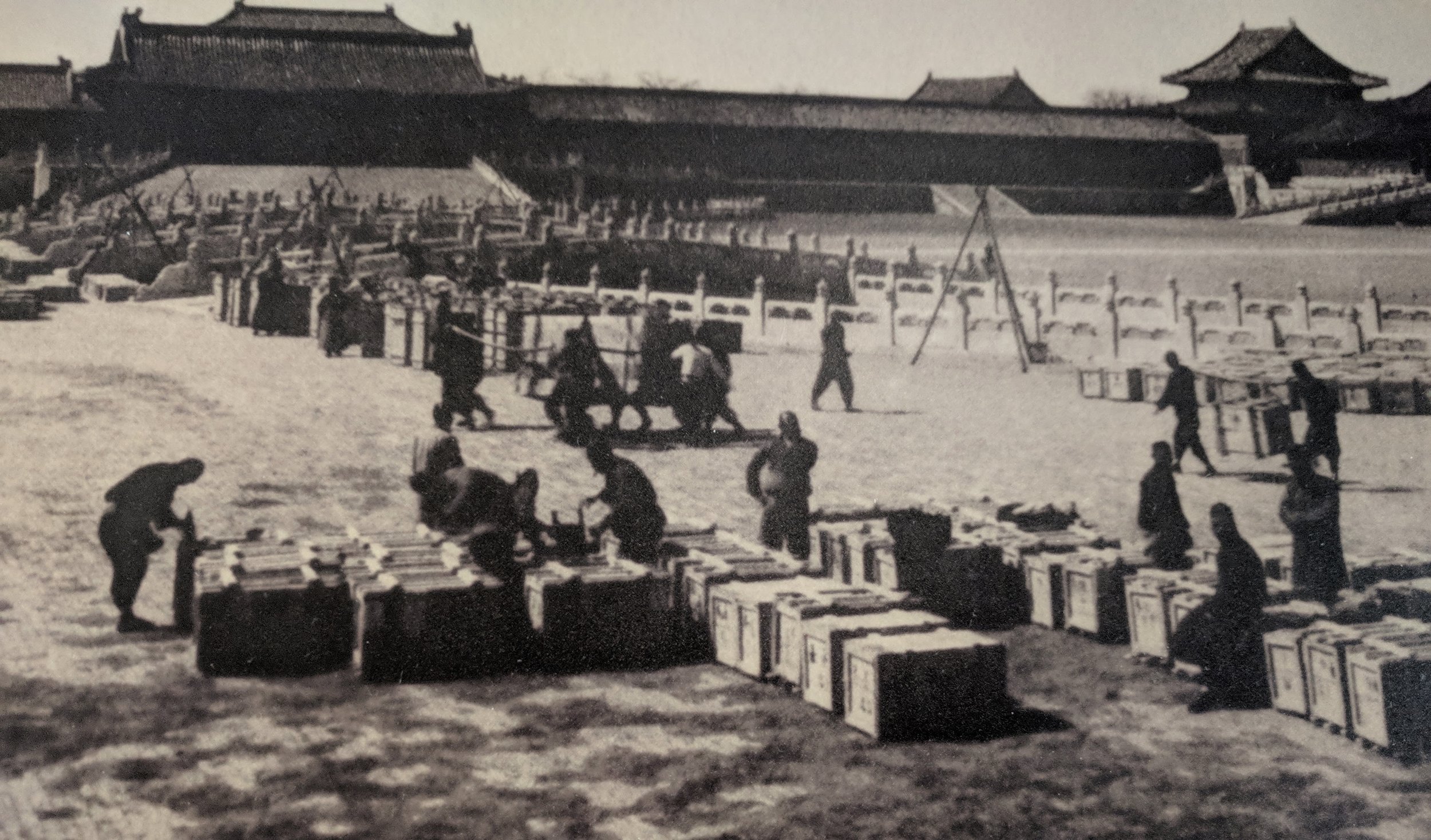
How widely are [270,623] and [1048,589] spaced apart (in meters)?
4.95

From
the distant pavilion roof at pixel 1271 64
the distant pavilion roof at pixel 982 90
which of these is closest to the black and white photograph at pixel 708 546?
the distant pavilion roof at pixel 1271 64

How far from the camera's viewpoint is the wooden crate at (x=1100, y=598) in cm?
847

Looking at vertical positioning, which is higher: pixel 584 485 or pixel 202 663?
pixel 584 485

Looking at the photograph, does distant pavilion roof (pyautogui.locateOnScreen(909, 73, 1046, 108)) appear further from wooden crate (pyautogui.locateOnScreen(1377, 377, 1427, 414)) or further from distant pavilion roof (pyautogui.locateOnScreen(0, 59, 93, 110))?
wooden crate (pyautogui.locateOnScreen(1377, 377, 1427, 414))

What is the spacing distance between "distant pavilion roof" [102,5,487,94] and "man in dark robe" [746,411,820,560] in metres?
31.5

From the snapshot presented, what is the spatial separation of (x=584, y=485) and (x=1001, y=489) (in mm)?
4020

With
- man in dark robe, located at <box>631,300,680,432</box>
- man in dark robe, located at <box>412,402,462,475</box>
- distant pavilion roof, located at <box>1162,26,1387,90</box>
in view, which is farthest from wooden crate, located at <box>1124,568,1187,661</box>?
distant pavilion roof, located at <box>1162,26,1387,90</box>

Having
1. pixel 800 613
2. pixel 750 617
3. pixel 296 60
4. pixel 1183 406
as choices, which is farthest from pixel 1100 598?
pixel 296 60

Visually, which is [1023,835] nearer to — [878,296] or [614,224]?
[878,296]

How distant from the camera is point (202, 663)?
751 centimetres

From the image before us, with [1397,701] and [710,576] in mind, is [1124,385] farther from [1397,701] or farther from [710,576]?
[1397,701]

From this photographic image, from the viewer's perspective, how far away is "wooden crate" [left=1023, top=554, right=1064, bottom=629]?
28.8 ft

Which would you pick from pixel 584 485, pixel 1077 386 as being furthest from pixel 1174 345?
pixel 584 485

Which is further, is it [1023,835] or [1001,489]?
[1001,489]
